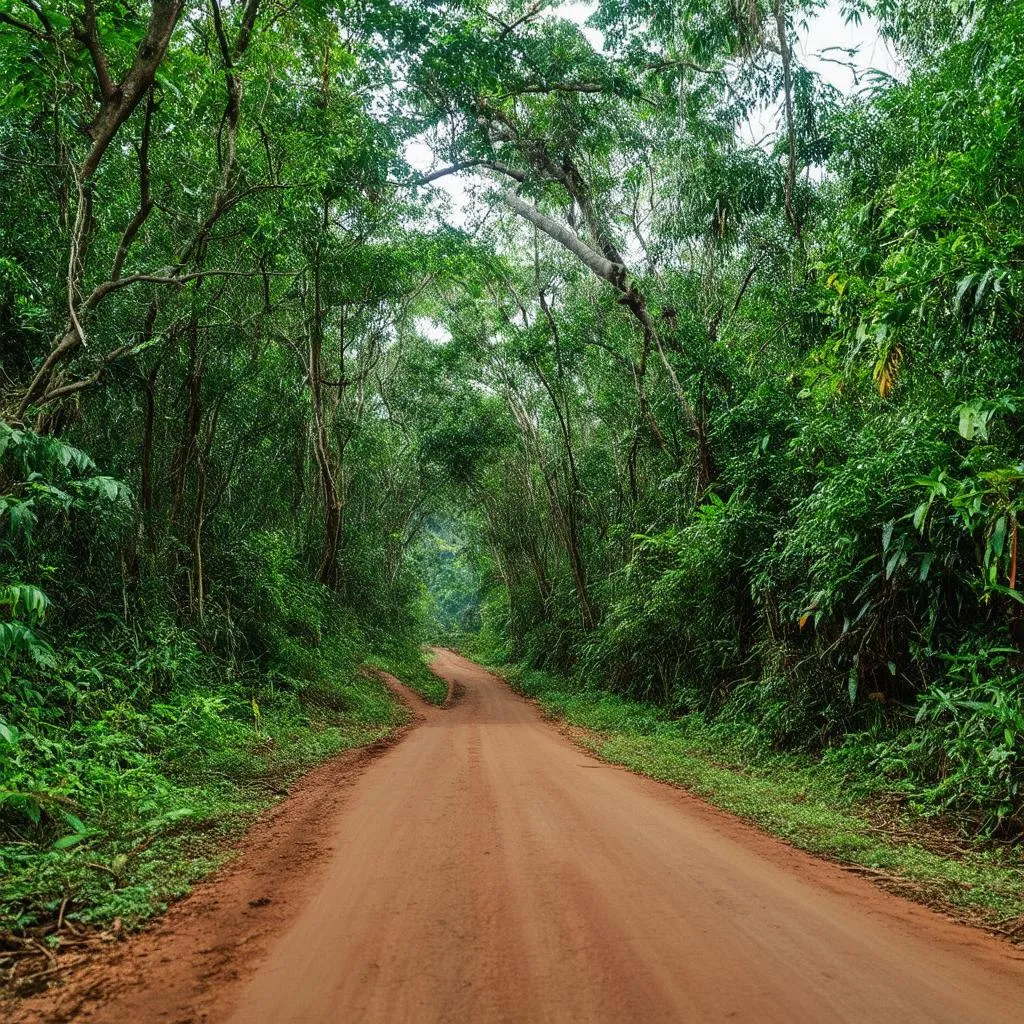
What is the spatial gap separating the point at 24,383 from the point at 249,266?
163 inches

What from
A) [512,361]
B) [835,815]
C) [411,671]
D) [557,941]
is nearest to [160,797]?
[557,941]

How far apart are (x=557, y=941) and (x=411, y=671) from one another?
1659 centimetres

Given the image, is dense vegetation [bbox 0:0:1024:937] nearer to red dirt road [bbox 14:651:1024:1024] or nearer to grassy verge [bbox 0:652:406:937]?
grassy verge [bbox 0:652:406:937]

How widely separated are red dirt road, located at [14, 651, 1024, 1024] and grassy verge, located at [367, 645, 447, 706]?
11941 millimetres

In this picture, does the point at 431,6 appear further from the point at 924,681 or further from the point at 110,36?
the point at 924,681

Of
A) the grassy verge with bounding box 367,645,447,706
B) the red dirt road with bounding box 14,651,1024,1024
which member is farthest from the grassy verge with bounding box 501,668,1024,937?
the grassy verge with bounding box 367,645,447,706

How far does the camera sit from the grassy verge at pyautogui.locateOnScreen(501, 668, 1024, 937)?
3.67 meters

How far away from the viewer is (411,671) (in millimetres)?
18844

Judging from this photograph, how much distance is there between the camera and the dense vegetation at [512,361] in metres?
4.83

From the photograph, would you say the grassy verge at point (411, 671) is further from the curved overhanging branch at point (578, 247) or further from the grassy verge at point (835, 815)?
the curved overhanging branch at point (578, 247)

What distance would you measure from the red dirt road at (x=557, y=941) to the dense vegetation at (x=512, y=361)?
0.85 meters

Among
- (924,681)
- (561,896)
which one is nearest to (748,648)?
(924,681)

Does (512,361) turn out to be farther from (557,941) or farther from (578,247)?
(557,941)

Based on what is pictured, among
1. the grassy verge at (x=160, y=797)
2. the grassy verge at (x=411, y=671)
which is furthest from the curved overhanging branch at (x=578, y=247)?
the grassy verge at (x=411, y=671)
